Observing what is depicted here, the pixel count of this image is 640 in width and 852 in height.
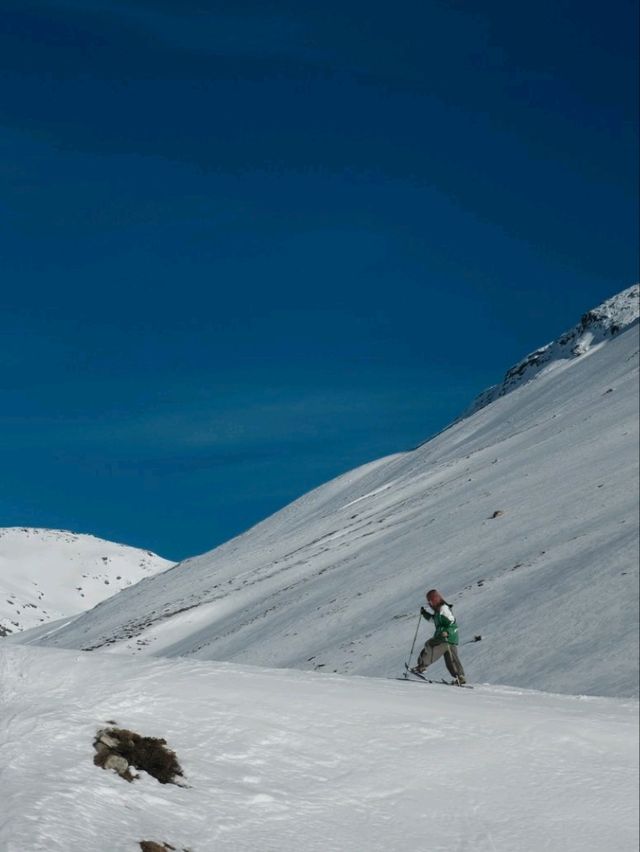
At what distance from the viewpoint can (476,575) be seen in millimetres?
37000

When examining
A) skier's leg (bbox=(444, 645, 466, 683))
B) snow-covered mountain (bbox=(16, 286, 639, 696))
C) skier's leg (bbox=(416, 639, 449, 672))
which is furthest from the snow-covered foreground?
snow-covered mountain (bbox=(16, 286, 639, 696))

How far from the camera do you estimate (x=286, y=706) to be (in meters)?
13.9

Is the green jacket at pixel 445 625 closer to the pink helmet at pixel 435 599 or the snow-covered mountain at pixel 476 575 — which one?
the pink helmet at pixel 435 599

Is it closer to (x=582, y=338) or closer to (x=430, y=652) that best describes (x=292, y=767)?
(x=430, y=652)

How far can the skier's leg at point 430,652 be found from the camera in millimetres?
19500

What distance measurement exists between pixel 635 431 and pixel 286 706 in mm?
39865

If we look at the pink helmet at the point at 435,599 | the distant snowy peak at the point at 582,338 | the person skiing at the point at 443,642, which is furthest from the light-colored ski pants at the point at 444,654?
the distant snowy peak at the point at 582,338

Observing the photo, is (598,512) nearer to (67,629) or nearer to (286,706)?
(286,706)

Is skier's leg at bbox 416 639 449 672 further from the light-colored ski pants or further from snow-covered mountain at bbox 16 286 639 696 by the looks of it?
snow-covered mountain at bbox 16 286 639 696

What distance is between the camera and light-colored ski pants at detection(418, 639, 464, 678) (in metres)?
19.3

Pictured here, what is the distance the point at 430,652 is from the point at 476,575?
58.1ft

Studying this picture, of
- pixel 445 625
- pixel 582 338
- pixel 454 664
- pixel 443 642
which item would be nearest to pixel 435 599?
pixel 445 625

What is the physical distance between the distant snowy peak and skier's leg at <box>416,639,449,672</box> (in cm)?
9385

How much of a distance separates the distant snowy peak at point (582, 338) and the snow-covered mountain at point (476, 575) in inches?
855
